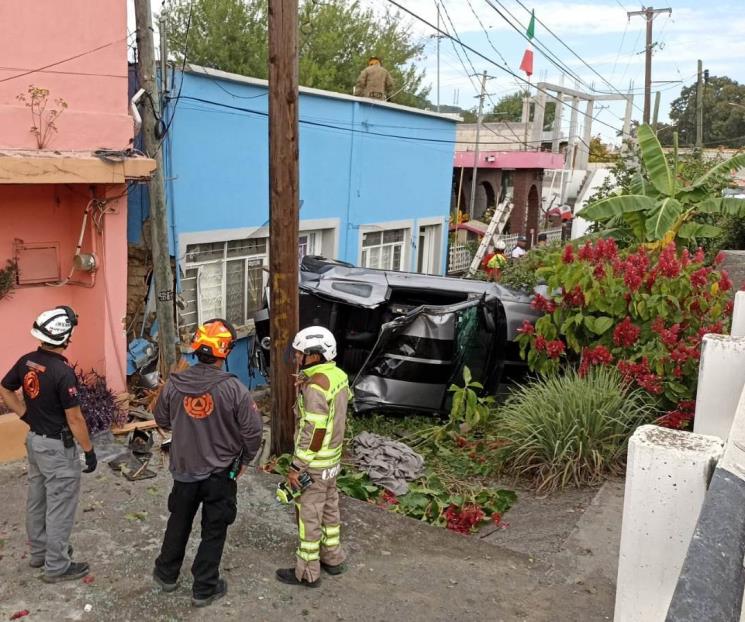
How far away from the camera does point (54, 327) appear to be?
4.39 meters

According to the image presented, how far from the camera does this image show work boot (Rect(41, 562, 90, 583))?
15.1 feet

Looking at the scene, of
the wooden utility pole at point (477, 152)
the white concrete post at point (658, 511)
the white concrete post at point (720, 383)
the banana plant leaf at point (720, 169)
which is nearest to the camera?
the white concrete post at point (658, 511)

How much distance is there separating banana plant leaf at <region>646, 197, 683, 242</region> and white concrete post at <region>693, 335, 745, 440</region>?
17.6 feet

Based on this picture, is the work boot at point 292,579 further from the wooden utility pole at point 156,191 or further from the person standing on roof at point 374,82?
the person standing on roof at point 374,82

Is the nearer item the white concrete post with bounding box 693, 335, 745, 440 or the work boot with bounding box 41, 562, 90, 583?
the work boot with bounding box 41, 562, 90, 583

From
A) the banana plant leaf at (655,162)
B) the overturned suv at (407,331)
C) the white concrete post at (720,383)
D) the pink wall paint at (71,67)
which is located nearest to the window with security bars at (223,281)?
the overturned suv at (407,331)

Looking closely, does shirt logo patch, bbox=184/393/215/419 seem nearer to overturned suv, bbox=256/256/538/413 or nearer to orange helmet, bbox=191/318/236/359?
orange helmet, bbox=191/318/236/359

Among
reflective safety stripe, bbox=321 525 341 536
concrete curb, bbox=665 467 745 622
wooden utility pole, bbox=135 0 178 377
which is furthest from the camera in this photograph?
wooden utility pole, bbox=135 0 178 377

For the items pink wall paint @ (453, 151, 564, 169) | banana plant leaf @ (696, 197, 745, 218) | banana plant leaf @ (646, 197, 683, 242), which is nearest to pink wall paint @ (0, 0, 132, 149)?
banana plant leaf @ (646, 197, 683, 242)

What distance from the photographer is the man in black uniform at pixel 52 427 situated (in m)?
4.39

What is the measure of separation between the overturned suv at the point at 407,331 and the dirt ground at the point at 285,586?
2683 millimetres

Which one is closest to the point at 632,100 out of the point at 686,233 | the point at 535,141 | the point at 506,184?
the point at 535,141

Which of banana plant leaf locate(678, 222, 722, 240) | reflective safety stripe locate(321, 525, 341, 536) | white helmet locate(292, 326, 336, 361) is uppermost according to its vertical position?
banana plant leaf locate(678, 222, 722, 240)

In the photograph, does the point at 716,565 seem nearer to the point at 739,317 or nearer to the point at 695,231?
the point at 739,317
